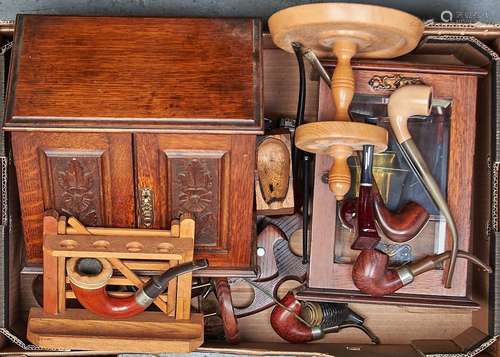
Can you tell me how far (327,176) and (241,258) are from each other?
28 cm

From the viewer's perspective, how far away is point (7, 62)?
1.60m

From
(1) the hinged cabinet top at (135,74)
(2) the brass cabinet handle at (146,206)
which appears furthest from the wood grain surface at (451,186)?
(2) the brass cabinet handle at (146,206)

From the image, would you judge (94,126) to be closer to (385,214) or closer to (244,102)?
(244,102)

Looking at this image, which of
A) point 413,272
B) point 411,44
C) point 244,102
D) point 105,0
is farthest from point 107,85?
point 413,272

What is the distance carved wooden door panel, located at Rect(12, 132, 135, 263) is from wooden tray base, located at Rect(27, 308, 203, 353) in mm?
197

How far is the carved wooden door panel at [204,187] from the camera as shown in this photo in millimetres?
1409

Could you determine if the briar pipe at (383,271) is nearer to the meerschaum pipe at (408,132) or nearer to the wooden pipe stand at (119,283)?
the meerschaum pipe at (408,132)

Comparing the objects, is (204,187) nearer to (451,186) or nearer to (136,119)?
(136,119)

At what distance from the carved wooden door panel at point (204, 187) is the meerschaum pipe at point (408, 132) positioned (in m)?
0.34

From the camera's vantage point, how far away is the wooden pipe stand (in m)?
1.47

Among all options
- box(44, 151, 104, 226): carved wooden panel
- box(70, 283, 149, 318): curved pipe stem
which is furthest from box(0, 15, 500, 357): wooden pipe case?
box(70, 283, 149, 318): curved pipe stem

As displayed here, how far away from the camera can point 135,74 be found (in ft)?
4.62

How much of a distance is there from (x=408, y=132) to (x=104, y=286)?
2.58 ft

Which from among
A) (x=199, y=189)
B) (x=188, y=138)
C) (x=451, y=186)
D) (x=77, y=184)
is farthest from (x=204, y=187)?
(x=451, y=186)
